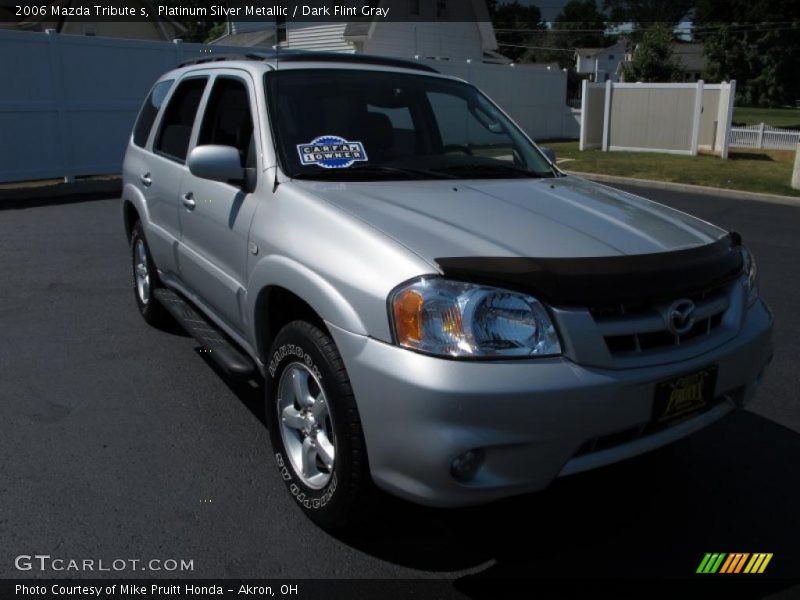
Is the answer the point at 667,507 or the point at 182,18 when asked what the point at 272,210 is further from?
the point at 182,18

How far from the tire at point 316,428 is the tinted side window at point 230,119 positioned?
3.76 feet

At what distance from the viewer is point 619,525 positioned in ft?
10.2

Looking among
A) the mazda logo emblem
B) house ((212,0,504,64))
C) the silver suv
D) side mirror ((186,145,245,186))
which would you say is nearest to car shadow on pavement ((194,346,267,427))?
the silver suv

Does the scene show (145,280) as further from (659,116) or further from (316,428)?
(659,116)

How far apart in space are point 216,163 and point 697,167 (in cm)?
1602

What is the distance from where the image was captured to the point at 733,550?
291 cm

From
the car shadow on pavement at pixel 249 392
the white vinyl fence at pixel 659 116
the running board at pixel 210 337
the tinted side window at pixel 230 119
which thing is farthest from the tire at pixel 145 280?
the white vinyl fence at pixel 659 116

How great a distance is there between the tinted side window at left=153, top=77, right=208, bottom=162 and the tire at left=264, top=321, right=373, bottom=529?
6.48 ft

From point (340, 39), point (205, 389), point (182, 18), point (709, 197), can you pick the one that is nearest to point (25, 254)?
point (205, 389)

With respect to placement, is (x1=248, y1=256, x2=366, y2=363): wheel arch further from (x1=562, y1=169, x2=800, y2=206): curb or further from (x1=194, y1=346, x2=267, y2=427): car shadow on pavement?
(x1=562, y1=169, x2=800, y2=206): curb

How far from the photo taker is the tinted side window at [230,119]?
379cm

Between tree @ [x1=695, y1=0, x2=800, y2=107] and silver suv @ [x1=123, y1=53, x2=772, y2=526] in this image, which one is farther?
tree @ [x1=695, y1=0, x2=800, y2=107]

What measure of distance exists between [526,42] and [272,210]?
9695 centimetres

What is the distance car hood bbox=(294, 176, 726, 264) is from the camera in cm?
267
